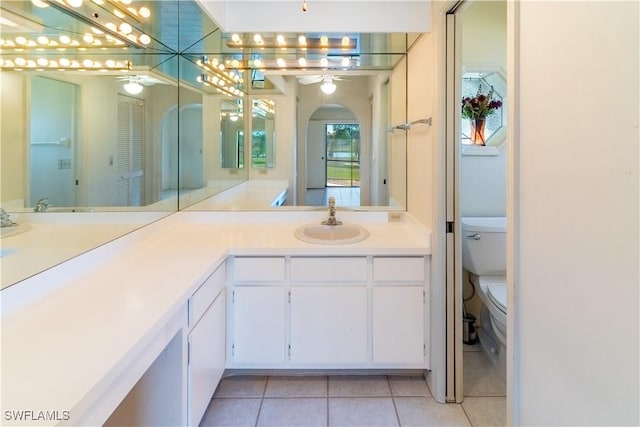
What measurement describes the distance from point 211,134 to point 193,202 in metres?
0.60

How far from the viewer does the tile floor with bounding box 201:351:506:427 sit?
77.0 inches

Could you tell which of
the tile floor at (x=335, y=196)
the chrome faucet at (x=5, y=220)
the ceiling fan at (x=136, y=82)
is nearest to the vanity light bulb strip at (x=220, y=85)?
the ceiling fan at (x=136, y=82)

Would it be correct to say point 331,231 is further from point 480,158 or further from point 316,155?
point 480,158

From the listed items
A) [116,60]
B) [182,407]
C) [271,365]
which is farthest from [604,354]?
[116,60]

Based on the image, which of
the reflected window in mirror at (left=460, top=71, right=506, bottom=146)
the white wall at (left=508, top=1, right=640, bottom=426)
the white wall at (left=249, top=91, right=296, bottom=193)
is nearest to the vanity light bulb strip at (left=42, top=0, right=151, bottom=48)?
the white wall at (left=249, top=91, right=296, bottom=193)

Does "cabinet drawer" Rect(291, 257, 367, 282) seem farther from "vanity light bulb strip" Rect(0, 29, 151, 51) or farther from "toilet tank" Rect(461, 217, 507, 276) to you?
"vanity light bulb strip" Rect(0, 29, 151, 51)

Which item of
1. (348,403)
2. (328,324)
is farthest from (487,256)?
(348,403)

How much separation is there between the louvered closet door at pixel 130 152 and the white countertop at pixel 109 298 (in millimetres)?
213

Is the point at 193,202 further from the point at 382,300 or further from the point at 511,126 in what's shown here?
the point at 511,126

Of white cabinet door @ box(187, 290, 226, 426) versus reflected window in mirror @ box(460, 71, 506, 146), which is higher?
reflected window in mirror @ box(460, 71, 506, 146)

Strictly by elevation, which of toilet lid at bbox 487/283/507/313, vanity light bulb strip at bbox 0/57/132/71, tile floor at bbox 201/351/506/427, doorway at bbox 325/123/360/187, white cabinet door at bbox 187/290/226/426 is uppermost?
vanity light bulb strip at bbox 0/57/132/71

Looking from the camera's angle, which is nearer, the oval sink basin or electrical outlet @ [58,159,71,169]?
electrical outlet @ [58,159,71,169]

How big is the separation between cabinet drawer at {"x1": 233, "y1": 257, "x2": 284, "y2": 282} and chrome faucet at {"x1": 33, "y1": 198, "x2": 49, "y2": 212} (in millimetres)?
912

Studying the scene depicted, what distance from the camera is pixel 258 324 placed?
220cm
